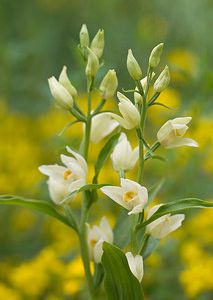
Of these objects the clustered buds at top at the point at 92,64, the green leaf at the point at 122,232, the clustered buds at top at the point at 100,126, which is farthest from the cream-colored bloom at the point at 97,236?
the clustered buds at top at the point at 92,64

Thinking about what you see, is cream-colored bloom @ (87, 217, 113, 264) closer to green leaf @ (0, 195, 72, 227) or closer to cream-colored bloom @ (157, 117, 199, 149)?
green leaf @ (0, 195, 72, 227)

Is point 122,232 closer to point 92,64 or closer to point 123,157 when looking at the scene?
point 123,157

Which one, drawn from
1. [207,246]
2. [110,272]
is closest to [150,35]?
[207,246]

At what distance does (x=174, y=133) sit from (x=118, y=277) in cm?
24

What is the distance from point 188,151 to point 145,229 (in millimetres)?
713

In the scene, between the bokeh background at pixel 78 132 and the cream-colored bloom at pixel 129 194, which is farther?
the bokeh background at pixel 78 132

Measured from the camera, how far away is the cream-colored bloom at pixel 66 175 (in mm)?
763

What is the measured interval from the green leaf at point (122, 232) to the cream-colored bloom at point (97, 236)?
25 mm

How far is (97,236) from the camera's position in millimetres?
801

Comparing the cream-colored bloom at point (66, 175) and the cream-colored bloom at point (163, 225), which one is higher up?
the cream-colored bloom at point (66, 175)

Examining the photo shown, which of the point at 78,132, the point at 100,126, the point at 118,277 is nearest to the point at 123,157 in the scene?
the point at 100,126

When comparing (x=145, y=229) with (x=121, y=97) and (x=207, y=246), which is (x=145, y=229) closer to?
(x=121, y=97)

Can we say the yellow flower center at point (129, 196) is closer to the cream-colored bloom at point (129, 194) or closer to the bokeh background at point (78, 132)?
the cream-colored bloom at point (129, 194)

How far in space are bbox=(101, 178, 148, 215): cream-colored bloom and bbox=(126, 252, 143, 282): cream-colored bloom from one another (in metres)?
0.07
